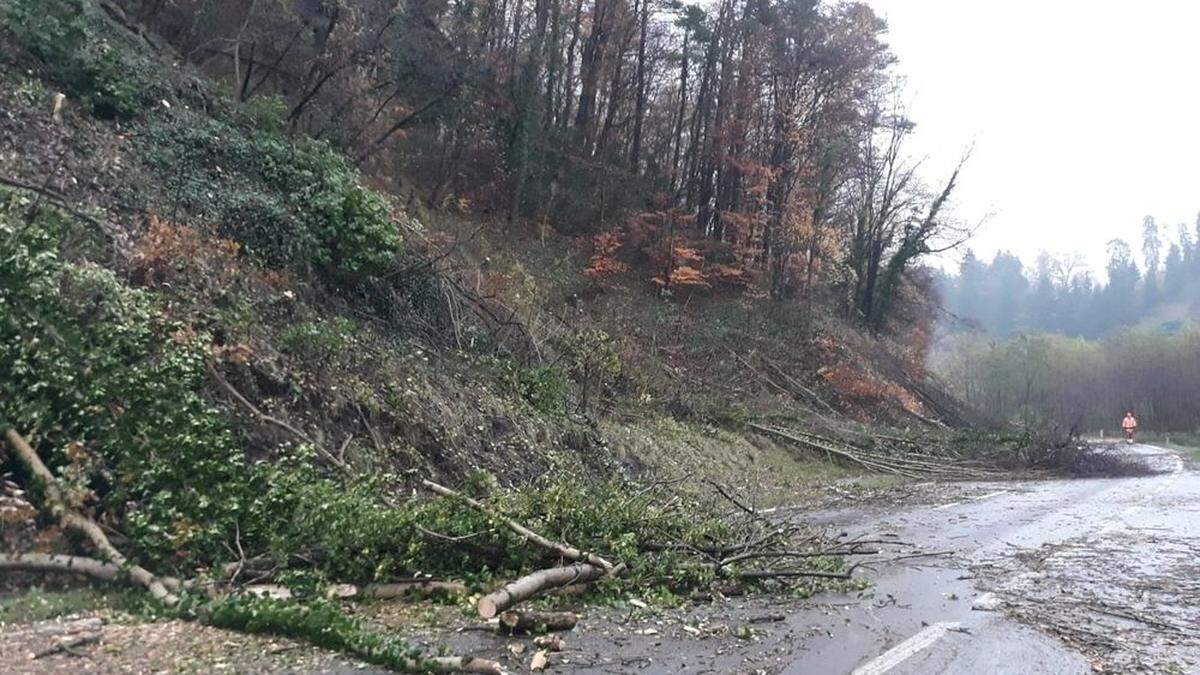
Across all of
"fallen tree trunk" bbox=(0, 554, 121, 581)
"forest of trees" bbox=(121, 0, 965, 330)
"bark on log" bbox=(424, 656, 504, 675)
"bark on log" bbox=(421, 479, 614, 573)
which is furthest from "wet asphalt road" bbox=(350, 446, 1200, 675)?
"forest of trees" bbox=(121, 0, 965, 330)

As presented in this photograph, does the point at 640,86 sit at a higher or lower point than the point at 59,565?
higher

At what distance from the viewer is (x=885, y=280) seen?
4256 centimetres

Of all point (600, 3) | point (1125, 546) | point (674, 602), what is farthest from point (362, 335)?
point (600, 3)

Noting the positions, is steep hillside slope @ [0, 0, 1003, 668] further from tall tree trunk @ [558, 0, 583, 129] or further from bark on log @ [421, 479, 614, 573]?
tall tree trunk @ [558, 0, 583, 129]

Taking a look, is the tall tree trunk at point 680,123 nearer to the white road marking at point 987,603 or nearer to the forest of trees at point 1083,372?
the forest of trees at point 1083,372

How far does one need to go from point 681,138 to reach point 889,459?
20.2 metres

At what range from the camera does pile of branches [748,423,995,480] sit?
22.1 m

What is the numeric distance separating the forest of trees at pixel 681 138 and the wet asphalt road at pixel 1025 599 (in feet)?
59.2

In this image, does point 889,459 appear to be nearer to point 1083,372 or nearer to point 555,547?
point 555,547

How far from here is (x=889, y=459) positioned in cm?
2273

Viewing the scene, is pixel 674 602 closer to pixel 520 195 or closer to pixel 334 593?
pixel 334 593

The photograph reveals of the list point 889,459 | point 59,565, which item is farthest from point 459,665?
point 889,459

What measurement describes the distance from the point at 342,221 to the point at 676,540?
8194 millimetres

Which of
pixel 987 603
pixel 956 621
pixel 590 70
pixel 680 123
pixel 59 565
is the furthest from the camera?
pixel 680 123
